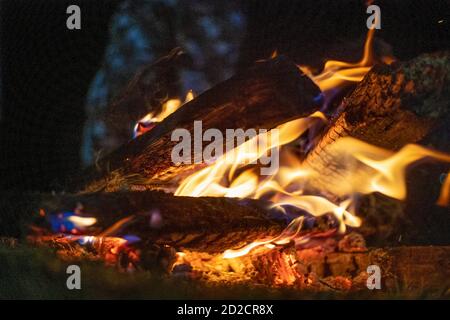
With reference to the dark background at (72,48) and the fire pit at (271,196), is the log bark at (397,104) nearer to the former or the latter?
the fire pit at (271,196)

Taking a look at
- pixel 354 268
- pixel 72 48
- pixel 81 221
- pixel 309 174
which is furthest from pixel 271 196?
pixel 72 48

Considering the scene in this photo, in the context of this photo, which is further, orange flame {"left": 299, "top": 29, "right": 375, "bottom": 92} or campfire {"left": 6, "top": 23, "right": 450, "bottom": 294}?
orange flame {"left": 299, "top": 29, "right": 375, "bottom": 92}

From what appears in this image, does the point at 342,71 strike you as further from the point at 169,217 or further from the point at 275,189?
the point at 169,217

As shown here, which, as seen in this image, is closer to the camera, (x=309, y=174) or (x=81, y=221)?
(x=81, y=221)

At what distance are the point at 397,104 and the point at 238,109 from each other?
1.52ft

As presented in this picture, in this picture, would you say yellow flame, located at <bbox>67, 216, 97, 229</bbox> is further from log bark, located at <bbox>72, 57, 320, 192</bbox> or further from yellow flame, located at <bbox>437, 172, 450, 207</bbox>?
yellow flame, located at <bbox>437, 172, 450, 207</bbox>

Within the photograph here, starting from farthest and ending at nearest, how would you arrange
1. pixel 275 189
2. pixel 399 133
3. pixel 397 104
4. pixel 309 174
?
1. pixel 309 174
2. pixel 275 189
3. pixel 399 133
4. pixel 397 104

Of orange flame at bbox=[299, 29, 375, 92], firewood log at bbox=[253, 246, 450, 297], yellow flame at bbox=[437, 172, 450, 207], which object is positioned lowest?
firewood log at bbox=[253, 246, 450, 297]

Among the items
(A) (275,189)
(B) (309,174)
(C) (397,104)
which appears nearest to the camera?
(C) (397,104)

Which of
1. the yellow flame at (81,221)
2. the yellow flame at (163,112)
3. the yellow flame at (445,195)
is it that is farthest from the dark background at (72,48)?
the yellow flame at (445,195)

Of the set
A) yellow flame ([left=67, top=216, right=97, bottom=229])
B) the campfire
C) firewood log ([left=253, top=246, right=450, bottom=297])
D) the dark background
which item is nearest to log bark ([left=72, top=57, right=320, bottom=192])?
the campfire

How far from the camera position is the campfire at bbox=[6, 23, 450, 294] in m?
1.45

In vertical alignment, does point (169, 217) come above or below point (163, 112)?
below

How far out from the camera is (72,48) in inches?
68.6
